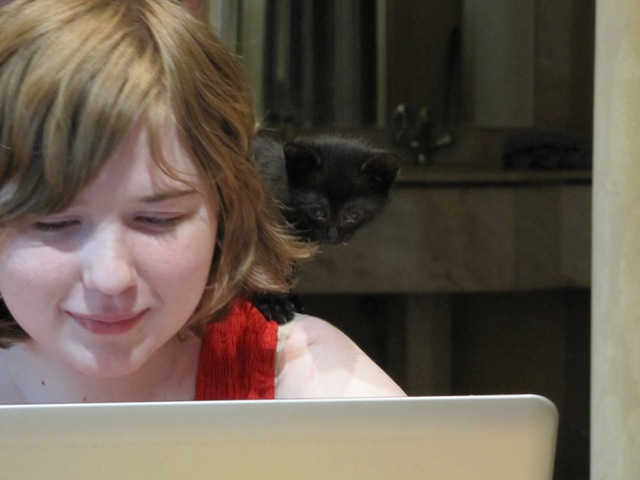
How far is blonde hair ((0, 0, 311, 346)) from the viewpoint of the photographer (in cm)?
63

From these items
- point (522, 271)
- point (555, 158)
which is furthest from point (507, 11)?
point (522, 271)

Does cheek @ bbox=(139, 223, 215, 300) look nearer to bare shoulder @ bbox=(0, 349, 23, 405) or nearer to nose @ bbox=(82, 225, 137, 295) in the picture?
nose @ bbox=(82, 225, 137, 295)

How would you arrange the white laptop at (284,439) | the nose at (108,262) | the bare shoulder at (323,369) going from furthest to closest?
the bare shoulder at (323,369), the nose at (108,262), the white laptop at (284,439)

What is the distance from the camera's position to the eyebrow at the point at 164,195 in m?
0.65

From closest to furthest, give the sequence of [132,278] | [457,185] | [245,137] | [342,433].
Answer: [342,433]
[132,278]
[245,137]
[457,185]

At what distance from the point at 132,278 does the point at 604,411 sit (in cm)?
47

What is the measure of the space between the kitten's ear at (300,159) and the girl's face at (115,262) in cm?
21

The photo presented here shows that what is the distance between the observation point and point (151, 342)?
705 millimetres

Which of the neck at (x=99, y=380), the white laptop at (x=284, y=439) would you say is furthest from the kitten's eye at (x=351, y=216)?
the white laptop at (x=284, y=439)

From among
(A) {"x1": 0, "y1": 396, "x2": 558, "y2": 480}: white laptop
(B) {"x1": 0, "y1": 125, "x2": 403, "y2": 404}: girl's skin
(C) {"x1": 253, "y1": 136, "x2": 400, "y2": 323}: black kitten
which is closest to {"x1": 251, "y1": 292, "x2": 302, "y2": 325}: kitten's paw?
(C) {"x1": 253, "y1": 136, "x2": 400, "y2": 323}: black kitten

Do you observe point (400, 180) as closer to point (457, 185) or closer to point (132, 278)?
point (457, 185)

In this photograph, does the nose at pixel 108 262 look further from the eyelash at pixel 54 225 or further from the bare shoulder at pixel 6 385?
the bare shoulder at pixel 6 385

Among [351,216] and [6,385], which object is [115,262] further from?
[351,216]

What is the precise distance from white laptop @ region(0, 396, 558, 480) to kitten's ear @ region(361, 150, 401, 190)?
441 millimetres
